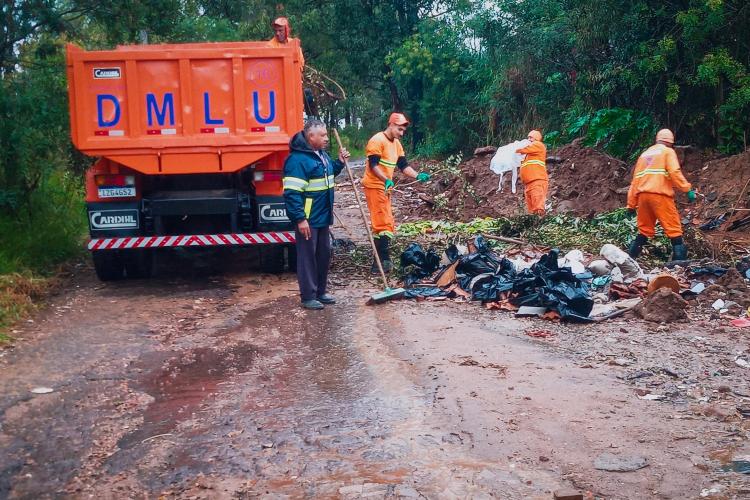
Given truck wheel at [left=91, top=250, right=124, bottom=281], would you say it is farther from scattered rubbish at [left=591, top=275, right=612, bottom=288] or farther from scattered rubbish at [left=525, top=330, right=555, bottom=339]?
scattered rubbish at [left=591, top=275, right=612, bottom=288]

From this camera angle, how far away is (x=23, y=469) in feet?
13.9

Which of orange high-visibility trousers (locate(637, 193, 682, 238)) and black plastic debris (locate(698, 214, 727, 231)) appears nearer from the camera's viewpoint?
orange high-visibility trousers (locate(637, 193, 682, 238))

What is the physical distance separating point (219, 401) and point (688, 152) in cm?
1142

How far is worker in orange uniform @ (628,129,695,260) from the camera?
9.56 metres

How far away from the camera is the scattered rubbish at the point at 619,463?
164 inches

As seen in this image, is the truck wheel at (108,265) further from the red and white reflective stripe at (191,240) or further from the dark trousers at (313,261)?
the dark trousers at (313,261)

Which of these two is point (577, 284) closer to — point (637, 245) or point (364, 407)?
point (637, 245)

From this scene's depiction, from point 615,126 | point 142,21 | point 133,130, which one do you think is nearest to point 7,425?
point 133,130

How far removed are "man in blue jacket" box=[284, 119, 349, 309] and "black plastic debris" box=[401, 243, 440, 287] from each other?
1.42 m

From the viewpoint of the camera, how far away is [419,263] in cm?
920

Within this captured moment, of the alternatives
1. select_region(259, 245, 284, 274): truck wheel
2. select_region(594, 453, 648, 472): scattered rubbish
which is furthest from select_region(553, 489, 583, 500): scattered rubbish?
select_region(259, 245, 284, 274): truck wheel

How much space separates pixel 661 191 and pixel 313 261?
171 inches

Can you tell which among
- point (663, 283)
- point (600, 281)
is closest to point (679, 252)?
point (600, 281)

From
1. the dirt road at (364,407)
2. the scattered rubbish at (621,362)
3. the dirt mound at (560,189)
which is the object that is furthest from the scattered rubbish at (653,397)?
the dirt mound at (560,189)
